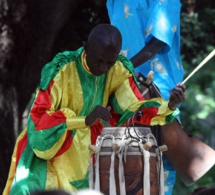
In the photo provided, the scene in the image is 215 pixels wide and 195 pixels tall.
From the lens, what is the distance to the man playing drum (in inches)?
237

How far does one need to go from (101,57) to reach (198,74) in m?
6.97

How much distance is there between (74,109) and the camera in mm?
6250

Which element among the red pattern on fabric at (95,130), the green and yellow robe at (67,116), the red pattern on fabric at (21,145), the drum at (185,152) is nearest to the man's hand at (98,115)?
the green and yellow robe at (67,116)

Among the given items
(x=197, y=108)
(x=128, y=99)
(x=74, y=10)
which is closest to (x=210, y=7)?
(x=74, y=10)

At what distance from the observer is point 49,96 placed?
6082 mm

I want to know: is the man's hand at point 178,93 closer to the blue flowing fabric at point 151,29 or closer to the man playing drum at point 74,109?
the man playing drum at point 74,109

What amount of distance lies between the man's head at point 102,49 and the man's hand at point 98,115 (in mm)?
347

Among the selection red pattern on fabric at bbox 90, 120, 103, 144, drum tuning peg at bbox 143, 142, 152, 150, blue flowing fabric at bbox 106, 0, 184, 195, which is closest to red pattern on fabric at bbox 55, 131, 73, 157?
red pattern on fabric at bbox 90, 120, 103, 144

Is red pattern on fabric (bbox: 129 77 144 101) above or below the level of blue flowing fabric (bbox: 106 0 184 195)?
below

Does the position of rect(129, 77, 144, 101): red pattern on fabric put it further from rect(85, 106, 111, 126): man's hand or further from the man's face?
rect(85, 106, 111, 126): man's hand

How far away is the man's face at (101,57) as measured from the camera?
600 centimetres

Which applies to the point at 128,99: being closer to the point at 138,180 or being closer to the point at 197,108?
the point at 138,180

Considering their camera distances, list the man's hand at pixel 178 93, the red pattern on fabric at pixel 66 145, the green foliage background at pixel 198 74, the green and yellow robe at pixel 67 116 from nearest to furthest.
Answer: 1. the man's hand at pixel 178 93
2. the green and yellow robe at pixel 67 116
3. the red pattern on fabric at pixel 66 145
4. the green foliage background at pixel 198 74

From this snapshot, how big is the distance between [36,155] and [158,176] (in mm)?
791
